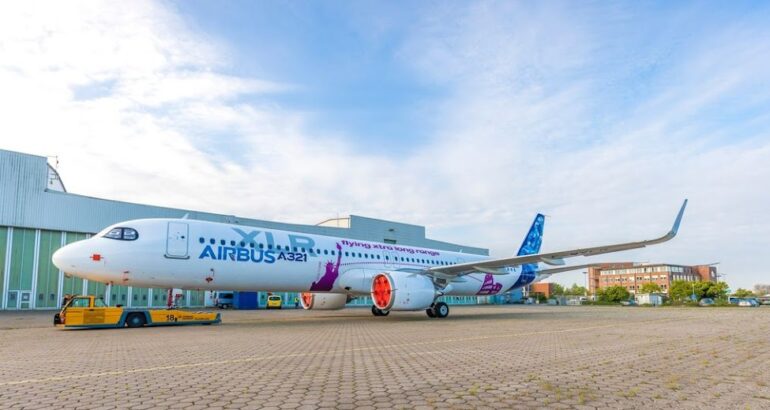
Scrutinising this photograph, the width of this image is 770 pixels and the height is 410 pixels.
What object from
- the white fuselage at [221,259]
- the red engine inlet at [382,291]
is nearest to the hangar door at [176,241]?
the white fuselage at [221,259]

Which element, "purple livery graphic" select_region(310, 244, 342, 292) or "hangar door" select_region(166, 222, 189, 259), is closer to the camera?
"hangar door" select_region(166, 222, 189, 259)

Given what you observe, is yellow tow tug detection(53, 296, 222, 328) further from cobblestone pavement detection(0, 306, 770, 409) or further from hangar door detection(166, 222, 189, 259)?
cobblestone pavement detection(0, 306, 770, 409)

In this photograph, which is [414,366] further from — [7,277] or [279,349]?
[7,277]

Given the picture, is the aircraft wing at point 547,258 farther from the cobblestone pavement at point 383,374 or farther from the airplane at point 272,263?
the cobblestone pavement at point 383,374

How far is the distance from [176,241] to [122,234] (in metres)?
1.57

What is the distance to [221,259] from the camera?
17.0 metres

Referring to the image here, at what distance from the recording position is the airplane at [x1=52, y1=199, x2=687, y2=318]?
15.3m

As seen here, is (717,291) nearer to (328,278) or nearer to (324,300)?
(324,300)

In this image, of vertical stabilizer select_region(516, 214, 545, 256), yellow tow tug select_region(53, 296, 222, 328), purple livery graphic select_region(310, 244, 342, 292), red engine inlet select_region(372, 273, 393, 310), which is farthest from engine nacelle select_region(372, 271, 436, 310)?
vertical stabilizer select_region(516, 214, 545, 256)

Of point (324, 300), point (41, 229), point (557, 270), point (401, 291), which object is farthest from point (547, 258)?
point (41, 229)

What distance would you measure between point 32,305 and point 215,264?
23.1m

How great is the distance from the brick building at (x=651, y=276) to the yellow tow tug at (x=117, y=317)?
141477mm

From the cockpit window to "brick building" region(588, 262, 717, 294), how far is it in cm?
14351

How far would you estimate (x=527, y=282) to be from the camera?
97.6 feet
